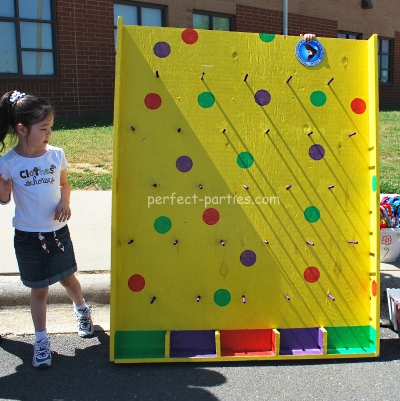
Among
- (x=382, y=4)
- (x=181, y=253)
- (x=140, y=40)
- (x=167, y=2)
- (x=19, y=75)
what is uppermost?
(x=382, y=4)

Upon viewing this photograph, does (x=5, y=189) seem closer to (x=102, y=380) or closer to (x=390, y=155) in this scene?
(x=102, y=380)

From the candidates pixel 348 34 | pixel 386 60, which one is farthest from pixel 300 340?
pixel 386 60

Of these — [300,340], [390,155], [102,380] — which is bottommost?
[102,380]

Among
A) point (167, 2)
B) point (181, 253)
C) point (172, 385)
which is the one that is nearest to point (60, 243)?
point (181, 253)

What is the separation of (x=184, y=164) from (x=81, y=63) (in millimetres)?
10162

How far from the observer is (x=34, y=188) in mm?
3020

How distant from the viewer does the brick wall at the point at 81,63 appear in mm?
11969

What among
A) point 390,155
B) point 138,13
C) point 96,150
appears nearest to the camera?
point 96,150

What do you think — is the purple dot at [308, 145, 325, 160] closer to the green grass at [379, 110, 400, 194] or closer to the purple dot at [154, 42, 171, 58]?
the purple dot at [154, 42, 171, 58]

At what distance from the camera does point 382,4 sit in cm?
1906

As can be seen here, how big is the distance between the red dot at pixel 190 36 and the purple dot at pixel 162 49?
111 mm

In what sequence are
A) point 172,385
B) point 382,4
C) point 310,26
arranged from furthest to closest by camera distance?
point 382,4
point 310,26
point 172,385

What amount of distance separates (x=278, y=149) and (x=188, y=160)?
56cm

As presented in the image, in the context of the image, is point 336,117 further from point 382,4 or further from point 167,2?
point 382,4
